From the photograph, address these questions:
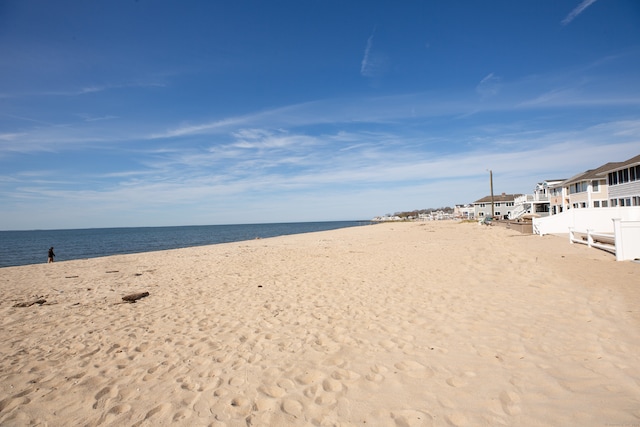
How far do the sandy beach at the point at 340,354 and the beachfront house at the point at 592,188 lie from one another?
26901mm

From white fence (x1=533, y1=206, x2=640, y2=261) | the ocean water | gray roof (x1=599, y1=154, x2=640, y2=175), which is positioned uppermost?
gray roof (x1=599, y1=154, x2=640, y2=175)

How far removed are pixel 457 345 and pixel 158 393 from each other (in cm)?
407

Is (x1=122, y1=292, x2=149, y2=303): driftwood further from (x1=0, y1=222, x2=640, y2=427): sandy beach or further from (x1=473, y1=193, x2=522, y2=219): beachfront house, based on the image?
(x1=473, y1=193, x2=522, y2=219): beachfront house

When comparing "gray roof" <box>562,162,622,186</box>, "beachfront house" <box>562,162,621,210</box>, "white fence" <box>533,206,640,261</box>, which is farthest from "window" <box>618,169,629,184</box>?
"white fence" <box>533,206,640,261</box>

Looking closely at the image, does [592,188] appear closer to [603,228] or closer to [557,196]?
[557,196]

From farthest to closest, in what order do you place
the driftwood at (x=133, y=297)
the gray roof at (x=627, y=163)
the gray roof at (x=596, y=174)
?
the gray roof at (x=596, y=174) → the gray roof at (x=627, y=163) → the driftwood at (x=133, y=297)

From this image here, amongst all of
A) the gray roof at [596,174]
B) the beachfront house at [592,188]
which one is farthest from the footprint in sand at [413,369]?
the gray roof at [596,174]

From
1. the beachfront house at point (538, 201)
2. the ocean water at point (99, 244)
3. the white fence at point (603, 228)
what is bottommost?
the ocean water at point (99, 244)

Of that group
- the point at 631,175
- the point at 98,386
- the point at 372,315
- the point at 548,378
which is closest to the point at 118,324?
the point at 98,386

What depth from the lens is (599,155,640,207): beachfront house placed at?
22562mm

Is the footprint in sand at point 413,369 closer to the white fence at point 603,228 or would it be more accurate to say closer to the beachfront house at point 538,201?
the white fence at point 603,228

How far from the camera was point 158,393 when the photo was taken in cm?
372

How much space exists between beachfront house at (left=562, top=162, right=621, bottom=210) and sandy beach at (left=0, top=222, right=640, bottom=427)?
88.3 feet

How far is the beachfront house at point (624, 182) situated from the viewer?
2256 centimetres
